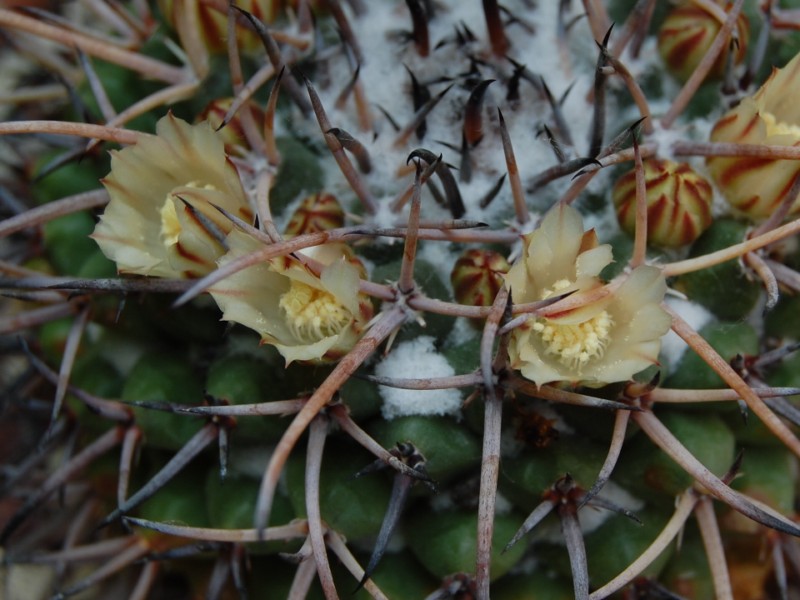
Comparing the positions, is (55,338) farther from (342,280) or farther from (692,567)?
(692,567)

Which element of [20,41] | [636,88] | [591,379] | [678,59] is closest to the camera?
[591,379]

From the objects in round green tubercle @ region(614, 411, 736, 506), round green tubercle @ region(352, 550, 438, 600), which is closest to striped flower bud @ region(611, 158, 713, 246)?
round green tubercle @ region(614, 411, 736, 506)

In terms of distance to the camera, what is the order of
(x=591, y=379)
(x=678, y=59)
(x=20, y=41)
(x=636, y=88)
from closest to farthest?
1. (x=591, y=379)
2. (x=636, y=88)
3. (x=678, y=59)
4. (x=20, y=41)

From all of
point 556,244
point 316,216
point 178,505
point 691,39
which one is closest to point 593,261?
point 556,244

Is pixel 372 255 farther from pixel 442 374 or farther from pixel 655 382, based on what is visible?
pixel 655 382

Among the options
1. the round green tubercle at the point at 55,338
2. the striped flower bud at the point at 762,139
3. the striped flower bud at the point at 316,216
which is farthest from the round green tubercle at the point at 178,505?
the striped flower bud at the point at 762,139

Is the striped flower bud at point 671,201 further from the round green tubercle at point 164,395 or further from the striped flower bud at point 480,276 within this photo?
the round green tubercle at point 164,395

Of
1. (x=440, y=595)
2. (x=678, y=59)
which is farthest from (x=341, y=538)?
(x=678, y=59)
